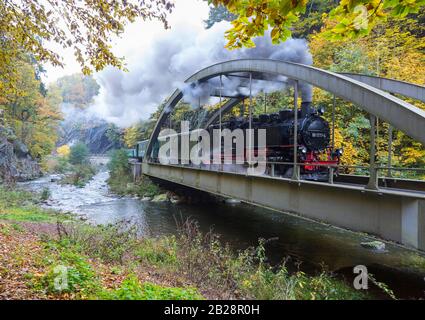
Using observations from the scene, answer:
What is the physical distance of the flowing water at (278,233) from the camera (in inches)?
337

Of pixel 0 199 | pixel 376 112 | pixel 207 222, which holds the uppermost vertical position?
pixel 376 112

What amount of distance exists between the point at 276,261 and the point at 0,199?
617 inches

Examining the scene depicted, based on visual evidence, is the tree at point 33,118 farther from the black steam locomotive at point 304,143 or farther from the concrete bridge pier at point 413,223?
the concrete bridge pier at point 413,223

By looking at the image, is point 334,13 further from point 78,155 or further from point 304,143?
point 78,155

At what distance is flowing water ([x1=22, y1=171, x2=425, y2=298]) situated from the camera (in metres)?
8.56

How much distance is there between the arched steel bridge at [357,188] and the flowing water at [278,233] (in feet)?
2.08

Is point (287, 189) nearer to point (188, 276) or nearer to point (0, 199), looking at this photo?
point (188, 276)

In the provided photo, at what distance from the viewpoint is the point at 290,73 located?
973 cm

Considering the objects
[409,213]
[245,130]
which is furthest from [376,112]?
[245,130]

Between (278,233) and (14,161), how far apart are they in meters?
26.9

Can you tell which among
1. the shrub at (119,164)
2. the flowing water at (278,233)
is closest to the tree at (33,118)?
the shrub at (119,164)

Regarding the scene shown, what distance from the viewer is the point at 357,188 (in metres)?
6.88

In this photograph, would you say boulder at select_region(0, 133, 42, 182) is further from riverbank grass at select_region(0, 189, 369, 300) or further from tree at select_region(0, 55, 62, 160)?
riverbank grass at select_region(0, 189, 369, 300)

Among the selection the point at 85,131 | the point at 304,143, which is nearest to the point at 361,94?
the point at 304,143
